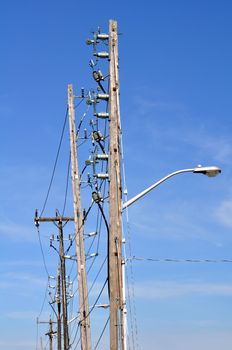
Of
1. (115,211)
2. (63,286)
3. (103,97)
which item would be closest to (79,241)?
(63,286)

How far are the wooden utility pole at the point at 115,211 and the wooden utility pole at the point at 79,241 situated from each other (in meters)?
12.8

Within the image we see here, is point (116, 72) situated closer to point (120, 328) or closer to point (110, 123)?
point (110, 123)

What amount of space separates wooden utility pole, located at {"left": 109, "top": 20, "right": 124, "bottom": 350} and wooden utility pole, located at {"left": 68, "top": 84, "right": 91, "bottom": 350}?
1278cm

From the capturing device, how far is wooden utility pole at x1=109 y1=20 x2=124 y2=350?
15.3 metres

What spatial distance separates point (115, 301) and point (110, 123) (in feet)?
13.7

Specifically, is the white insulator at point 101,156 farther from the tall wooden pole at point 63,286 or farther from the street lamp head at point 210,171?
the tall wooden pole at point 63,286

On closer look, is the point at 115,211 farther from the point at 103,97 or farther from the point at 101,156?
the point at 101,156

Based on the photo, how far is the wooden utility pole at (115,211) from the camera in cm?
1526

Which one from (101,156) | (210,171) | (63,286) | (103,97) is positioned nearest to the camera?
(210,171)

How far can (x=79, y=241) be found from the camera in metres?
30.0

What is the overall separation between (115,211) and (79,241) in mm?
14297

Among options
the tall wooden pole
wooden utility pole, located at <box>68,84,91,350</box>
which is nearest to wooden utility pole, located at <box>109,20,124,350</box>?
wooden utility pole, located at <box>68,84,91,350</box>

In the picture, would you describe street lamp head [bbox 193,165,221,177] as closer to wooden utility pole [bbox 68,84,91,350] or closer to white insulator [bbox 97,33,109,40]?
white insulator [bbox 97,33,109,40]

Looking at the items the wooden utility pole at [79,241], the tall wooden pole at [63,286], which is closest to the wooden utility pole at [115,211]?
the wooden utility pole at [79,241]
